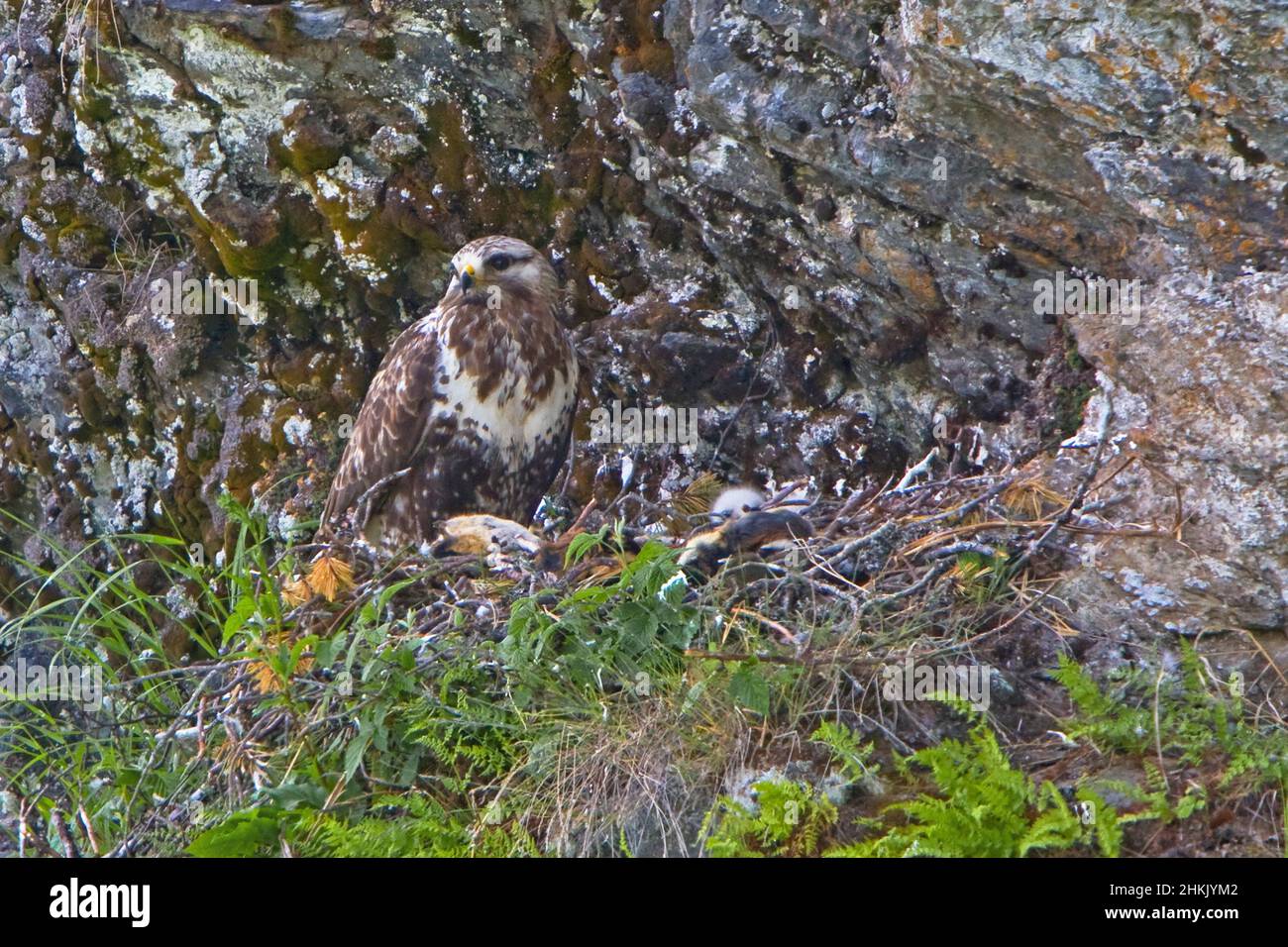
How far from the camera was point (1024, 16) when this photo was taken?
3.39 m

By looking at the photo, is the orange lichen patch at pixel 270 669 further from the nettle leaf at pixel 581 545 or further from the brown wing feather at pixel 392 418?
the brown wing feather at pixel 392 418

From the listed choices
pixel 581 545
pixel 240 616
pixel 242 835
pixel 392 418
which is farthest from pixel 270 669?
pixel 392 418

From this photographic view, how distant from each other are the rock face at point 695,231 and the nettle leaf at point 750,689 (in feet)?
3.21

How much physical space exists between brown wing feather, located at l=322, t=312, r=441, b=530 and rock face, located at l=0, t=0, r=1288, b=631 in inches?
13.8

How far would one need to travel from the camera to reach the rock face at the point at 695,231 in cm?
343

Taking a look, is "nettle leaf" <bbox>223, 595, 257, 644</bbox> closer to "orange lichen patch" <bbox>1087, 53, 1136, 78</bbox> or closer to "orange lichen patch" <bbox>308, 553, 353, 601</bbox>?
"orange lichen patch" <bbox>308, 553, 353, 601</bbox>

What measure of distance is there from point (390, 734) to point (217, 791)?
52 centimetres

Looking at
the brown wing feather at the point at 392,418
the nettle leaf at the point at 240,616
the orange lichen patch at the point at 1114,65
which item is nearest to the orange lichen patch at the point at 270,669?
the nettle leaf at the point at 240,616

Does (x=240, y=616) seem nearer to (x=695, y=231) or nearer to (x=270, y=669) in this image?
(x=270, y=669)

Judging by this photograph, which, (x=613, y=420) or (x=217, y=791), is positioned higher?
(x=613, y=420)

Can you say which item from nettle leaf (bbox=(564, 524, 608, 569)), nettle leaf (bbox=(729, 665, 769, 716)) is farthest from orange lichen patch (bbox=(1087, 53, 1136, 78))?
nettle leaf (bbox=(564, 524, 608, 569))

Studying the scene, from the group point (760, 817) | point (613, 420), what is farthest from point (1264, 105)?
point (613, 420)

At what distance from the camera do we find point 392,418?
5.10m

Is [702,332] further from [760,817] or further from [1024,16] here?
[760,817]
